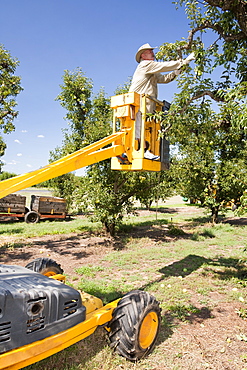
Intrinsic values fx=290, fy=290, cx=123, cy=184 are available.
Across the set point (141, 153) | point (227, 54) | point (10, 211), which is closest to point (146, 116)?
point (141, 153)

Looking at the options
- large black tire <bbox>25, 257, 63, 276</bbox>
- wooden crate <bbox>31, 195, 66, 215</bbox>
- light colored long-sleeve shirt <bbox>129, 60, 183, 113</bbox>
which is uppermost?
light colored long-sleeve shirt <bbox>129, 60, 183, 113</bbox>

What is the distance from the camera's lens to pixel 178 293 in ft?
19.1

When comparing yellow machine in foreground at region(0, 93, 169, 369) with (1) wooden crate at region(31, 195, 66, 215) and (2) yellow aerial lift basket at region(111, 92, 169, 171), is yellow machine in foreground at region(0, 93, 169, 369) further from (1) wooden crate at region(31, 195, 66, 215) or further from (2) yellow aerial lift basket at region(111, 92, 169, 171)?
(1) wooden crate at region(31, 195, 66, 215)

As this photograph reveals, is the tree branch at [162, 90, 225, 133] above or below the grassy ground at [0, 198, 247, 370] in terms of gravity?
Answer: above

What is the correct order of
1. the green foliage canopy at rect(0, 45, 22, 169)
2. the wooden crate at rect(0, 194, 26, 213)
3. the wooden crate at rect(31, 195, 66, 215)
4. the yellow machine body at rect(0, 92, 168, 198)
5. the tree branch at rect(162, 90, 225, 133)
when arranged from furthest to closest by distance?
the wooden crate at rect(31, 195, 66, 215)
the wooden crate at rect(0, 194, 26, 213)
the green foliage canopy at rect(0, 45, 22, 169)
the tree branch at rect(162, 90, 225, 133)
the yellow machine body at rect(0, 92, 168, 198)

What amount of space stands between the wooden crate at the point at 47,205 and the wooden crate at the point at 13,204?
71cm

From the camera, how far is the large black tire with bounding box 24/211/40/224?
16.3m

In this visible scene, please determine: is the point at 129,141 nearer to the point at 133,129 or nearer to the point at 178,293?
the point at 133,129

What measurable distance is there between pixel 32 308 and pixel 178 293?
3.72m

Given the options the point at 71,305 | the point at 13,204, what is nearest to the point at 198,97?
the point at 71,305

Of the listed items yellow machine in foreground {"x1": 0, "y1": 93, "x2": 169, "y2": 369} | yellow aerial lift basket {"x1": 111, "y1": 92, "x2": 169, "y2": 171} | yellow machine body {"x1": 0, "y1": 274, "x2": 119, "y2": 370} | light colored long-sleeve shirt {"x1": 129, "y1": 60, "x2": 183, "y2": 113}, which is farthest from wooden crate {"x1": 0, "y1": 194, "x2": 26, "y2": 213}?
yellow machine body {"x1": 0, "y1": 274, "x2": 119, "y2": 370}

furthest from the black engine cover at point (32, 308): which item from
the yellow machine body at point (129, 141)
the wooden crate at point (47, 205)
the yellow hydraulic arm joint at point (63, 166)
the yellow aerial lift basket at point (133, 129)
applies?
the wooden crate at point (47, 205)

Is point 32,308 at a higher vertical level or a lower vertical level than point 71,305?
higher

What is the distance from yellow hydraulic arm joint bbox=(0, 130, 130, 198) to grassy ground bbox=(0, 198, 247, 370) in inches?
85.9
